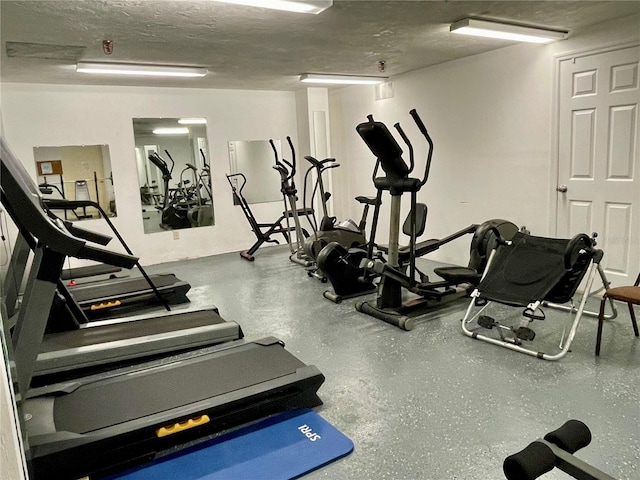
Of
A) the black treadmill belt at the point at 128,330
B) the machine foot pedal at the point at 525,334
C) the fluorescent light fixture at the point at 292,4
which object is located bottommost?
the machine foot pedal at the point at 525,334

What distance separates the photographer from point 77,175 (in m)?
6.09

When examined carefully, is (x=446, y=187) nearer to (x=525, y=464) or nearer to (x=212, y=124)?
(x=212, y=124)

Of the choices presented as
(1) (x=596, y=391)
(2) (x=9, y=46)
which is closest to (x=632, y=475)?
(1) (x=596, y=391)

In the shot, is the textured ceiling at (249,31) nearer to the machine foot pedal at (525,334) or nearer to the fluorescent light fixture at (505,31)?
the fluorescent light fixture at (505,31)

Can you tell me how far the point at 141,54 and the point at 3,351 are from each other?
13.9 feet

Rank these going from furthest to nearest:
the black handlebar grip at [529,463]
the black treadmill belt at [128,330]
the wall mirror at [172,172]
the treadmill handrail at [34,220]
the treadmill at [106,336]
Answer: the wall mirror at [172,172]
the black treadmill belt at [128,330]
the treadmill at [106,336]
the treadmill handrail at [34,220]
the black handlebar grip at [529,463]

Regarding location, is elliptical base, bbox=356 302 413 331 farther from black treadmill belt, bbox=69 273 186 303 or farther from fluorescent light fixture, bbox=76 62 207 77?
fluorescent light fixture, bbox=76 62 207 77

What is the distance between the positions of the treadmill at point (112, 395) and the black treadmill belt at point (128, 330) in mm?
648

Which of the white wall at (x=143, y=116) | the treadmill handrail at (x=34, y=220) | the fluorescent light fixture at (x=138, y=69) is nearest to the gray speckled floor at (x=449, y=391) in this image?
the treadmill handrail at (x=34, y=220)

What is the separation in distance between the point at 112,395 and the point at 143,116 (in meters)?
4.94

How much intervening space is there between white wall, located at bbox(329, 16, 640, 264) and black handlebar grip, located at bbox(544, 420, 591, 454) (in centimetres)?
380

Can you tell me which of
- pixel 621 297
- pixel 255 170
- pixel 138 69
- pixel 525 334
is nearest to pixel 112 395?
pixel 525 334

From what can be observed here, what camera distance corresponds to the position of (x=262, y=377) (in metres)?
2.65

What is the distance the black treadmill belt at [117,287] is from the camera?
14.8 ft
